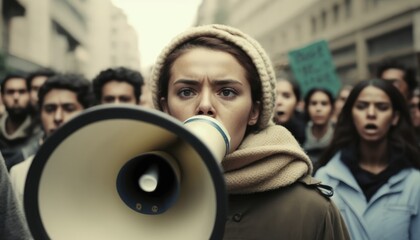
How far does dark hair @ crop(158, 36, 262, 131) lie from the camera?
1.59 m

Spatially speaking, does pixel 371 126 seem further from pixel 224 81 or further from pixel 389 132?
pixel 224 81

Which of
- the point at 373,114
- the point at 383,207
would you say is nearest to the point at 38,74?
the point at 373,114

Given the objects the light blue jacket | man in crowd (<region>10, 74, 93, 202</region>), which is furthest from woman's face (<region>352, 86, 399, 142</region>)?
man in crowd (<region>10, 74, 93, 202</region>)

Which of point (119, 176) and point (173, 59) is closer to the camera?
point (119, 176)

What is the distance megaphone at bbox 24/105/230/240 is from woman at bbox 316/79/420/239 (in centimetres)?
185

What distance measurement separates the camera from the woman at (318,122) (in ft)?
16.1

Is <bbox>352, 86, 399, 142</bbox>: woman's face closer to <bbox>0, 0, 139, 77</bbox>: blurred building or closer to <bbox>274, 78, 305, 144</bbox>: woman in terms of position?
<bbox>274, 78, 305, 144</bbox>: woman

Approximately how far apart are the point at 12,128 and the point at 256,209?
3580mm

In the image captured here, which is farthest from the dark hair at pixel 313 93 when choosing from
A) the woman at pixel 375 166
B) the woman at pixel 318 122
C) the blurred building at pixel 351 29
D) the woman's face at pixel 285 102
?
the blurred building at pixel 351 29

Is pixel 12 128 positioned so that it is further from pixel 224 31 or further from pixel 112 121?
pixel 112 121

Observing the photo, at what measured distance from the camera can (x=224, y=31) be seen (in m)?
1.64

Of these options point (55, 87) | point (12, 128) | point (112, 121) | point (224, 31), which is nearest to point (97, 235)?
point (112, 121)

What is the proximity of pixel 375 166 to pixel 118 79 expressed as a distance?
6.84ft

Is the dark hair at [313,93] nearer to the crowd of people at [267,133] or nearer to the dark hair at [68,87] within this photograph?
the crowd of people at [267,133]
